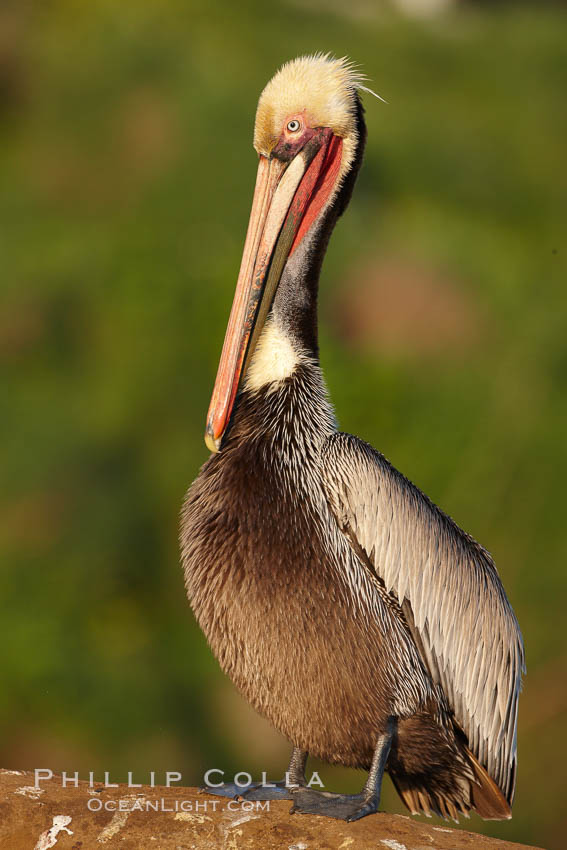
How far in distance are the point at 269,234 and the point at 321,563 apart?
1.03m

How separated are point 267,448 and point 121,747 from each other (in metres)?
7.76

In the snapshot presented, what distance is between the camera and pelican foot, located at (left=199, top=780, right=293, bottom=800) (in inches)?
119

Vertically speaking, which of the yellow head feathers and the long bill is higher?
the yellow head feathers

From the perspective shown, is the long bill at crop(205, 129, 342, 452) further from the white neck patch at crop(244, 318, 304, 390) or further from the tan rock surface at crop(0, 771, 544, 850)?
the tan rock surface at crop(0, 771, 544, 850)

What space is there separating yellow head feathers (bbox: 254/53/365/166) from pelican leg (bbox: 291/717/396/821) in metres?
1.76

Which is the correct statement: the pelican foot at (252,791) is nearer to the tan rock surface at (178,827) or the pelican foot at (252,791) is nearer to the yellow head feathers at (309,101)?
the tan rock surface at (178,827)

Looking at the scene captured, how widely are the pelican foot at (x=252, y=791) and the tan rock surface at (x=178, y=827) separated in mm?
84

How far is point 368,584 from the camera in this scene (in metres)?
3.05

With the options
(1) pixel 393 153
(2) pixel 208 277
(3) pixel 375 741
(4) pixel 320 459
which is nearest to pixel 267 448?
(4) pixel 320 459

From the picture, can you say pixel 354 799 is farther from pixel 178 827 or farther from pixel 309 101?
pixel 309 101

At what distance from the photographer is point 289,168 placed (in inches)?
132

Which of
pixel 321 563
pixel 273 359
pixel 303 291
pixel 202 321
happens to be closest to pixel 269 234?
pixel 303 291

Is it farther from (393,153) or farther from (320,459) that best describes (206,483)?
(393,153)

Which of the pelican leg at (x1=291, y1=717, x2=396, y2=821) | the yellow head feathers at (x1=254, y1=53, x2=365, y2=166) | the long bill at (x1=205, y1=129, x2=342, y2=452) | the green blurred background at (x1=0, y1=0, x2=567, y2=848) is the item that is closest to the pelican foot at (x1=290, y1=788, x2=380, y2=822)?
the pelican leg at (x1=291, y1=717, x2=396, y2=821)
